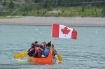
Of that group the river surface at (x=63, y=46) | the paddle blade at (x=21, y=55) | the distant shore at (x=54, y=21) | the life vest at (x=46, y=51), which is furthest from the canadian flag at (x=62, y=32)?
the distant shore at (x=54, y=21)

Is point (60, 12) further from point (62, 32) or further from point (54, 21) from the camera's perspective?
point (62, 32)

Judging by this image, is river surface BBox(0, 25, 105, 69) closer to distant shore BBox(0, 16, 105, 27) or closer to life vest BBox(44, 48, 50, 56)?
distant shore BBox(0, 16, 105, 27)

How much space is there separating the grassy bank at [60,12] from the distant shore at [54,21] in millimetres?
1505

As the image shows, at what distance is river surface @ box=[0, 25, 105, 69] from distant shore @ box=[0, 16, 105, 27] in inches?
27.9

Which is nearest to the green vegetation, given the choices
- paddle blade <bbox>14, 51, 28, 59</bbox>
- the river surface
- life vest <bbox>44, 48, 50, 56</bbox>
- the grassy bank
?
the grassy bank

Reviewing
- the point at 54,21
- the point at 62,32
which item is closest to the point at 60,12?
the point at 54,21

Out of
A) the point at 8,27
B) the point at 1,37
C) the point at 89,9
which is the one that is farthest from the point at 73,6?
the point at 1,37

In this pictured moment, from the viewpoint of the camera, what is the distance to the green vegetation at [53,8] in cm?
10325

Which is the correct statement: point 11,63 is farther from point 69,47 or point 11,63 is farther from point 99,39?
point 99,39

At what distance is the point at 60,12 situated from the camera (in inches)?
4090

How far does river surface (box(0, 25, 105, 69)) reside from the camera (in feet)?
170

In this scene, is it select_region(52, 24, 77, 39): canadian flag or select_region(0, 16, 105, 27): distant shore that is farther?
select_region(0, 16, 105, 27): distant shore

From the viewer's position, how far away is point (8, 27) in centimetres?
10288

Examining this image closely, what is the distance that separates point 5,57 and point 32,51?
5.71 m
